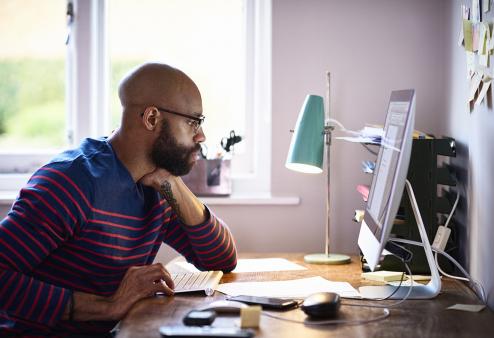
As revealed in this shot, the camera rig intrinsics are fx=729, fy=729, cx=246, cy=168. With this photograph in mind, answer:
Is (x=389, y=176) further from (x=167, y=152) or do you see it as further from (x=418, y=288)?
(x=167, y=152)

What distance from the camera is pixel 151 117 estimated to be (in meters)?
1.91

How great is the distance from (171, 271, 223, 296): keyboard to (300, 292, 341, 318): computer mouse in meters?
0.33

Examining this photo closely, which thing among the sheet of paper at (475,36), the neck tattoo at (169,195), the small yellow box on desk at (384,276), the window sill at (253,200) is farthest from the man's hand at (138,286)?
the sheet of paper at (475,36)

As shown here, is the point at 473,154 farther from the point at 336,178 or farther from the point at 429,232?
the point at 336,178

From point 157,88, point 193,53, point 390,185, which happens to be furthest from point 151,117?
point 193,53

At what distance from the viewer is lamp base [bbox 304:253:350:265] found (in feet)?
7.38

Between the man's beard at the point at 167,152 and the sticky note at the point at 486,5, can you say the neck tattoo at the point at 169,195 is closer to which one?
the man's beard at the point at 167,152

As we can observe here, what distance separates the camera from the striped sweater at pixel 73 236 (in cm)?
162

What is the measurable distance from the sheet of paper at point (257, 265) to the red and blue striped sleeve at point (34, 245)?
1.64ft

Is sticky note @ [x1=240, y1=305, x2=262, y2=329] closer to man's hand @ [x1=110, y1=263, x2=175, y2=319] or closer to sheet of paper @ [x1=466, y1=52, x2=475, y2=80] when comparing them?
man's hand @ [x1=110, y1=263, x2=175, y2=319]

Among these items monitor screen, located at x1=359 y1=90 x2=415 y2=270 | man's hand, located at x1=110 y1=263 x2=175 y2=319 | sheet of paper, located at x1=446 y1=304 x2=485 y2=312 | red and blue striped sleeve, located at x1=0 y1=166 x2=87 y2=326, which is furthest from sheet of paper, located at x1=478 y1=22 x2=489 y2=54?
red and blue striped sleeve, located at x1=0 y1=166 x2=87 y2=326

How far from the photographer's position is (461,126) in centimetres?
217

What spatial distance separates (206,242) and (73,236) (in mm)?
411

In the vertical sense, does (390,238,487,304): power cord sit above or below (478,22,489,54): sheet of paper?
below
